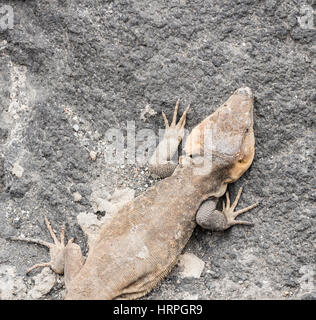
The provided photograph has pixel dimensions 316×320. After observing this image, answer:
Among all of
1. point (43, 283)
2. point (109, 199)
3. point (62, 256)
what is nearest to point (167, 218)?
point (109, 199)

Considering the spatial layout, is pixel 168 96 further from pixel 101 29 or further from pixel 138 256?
pixel 138 256

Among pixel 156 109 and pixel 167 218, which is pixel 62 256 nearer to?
pixel 167 218

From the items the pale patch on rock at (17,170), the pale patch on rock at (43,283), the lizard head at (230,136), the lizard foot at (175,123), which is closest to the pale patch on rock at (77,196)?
the pale patch on rock at (17,170)

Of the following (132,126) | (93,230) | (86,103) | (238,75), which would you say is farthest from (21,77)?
(238,75)

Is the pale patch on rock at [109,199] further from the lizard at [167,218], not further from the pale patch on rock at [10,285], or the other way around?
the pale patch on rock at [10,285]

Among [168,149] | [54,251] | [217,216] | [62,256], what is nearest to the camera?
[217,216]

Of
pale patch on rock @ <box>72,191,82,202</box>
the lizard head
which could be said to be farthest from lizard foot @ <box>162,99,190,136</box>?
pale patch on rock @ <box>72,191,82,202</box>

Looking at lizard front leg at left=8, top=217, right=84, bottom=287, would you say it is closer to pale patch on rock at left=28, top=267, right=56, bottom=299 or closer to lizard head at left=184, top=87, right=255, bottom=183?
pale patch on rock at left=28, top=267, right=56, bottom=299
